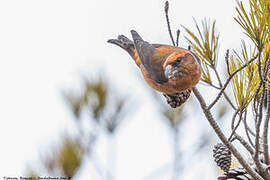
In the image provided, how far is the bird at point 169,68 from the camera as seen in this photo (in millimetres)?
515

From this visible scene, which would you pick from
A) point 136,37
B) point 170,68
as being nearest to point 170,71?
point 170,68

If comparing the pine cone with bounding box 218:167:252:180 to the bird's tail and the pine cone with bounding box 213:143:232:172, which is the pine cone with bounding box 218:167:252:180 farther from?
the bird's tail

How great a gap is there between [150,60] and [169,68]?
0.28 feet

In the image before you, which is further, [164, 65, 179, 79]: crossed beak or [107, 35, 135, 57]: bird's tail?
[107, 35, 135, 57]: bird's tail

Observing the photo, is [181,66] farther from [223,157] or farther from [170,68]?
[223,157]

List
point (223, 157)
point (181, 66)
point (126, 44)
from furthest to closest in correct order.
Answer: point (126, 44), point (223, 157), point (181, 66)

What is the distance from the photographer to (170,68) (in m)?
0.52

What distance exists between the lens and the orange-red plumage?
515mm

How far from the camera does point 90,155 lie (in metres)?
0.89

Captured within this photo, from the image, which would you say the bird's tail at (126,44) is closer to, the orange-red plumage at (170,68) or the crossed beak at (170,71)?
the orange-red plumage at (170,68)

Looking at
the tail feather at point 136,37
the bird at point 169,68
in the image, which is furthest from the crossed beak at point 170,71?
the tail feather at point 136,37

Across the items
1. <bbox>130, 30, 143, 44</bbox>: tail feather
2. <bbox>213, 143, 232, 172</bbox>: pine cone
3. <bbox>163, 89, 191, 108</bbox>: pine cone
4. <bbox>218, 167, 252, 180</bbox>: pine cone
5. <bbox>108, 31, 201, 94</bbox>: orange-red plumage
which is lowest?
<bbox>218, 167, 252, 180</bbox>: pine cone

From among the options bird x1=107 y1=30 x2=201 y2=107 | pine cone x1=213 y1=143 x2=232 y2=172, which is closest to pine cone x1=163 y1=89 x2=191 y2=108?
bird x1=107 y1=30 x2=201 y2=107

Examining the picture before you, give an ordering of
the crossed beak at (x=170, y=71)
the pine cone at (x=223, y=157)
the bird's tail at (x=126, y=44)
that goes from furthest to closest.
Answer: the bird's tail at (x=126, y=44)
the pine cone at (x=223, y=157)
the crossed beak at (x=170, y=71)
